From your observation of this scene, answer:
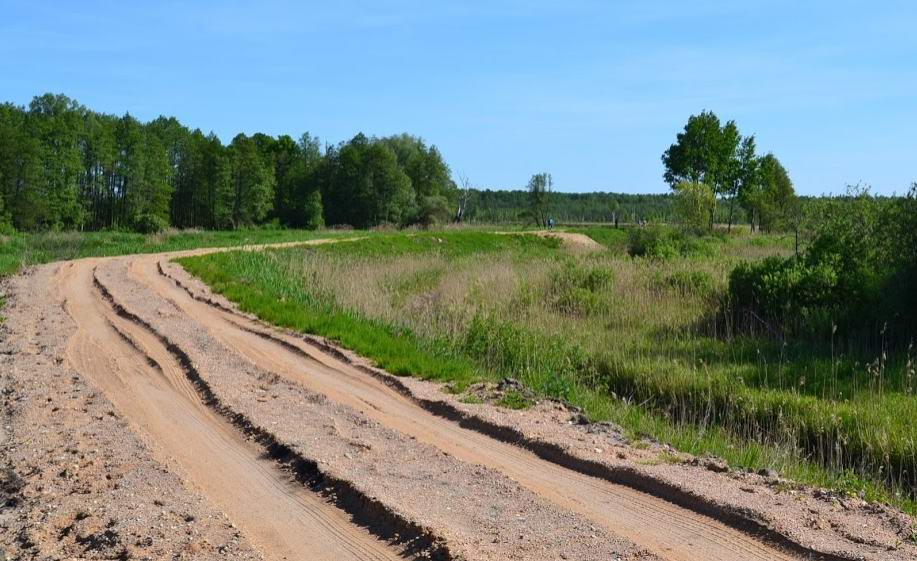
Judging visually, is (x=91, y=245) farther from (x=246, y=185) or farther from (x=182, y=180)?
(x=182, y=180)

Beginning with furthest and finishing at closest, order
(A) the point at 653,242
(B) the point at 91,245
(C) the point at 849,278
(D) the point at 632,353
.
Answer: (B) the point at 91,245 < (A) the point at 653,242 < (C) the point at 849,278 < (D) the point at 632,353

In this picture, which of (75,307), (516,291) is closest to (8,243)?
(75,307)

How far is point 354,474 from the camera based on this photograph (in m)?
7.27

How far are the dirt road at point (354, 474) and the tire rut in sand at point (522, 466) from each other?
0.06ft

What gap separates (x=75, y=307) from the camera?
17750mm

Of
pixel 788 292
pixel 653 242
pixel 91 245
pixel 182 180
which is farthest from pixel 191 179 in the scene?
pixel 788 292

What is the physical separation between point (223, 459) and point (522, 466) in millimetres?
2749

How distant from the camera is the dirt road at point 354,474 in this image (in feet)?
19.2

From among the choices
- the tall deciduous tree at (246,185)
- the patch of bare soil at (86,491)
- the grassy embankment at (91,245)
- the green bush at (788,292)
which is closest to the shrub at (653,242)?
the green bush at (788,292)

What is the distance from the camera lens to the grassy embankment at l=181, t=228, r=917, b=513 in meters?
9.40

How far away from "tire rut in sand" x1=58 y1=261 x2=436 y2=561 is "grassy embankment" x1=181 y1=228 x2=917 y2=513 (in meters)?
2.97

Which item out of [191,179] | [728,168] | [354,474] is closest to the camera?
[354,474]

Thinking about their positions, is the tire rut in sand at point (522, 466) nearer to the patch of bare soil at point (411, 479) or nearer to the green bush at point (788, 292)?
the patch of bare soil at point (411, 479)

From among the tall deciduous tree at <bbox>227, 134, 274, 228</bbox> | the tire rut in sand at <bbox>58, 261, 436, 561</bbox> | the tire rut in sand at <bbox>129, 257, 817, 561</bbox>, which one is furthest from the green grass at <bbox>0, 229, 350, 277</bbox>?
the tall deciduous tree at <bbox>227, 134, 274, 228</bbox>
